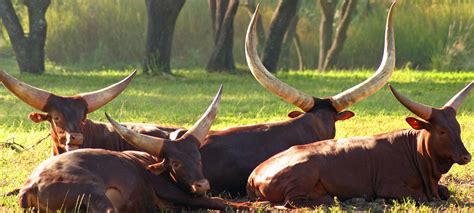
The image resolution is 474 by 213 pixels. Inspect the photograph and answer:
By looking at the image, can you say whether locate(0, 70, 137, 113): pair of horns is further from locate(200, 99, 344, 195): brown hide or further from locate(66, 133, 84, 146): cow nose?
locate(200, 99, 344, 195): brown hide

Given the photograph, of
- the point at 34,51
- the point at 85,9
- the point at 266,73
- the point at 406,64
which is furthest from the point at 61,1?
the point at 266,73

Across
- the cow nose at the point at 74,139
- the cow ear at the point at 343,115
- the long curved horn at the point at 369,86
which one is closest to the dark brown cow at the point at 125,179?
the cow nose at the point at 74,139

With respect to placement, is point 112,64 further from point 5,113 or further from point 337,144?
point 337,144

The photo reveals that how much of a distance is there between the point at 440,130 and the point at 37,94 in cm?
312

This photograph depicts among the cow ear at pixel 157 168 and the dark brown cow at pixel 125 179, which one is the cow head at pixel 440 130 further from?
the cow ear at pixel 157 168

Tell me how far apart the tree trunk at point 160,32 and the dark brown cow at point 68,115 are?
11.1m

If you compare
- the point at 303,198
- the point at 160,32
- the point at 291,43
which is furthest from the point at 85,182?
the point at 291,43

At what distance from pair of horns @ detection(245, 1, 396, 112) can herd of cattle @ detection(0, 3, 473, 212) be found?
0.01m

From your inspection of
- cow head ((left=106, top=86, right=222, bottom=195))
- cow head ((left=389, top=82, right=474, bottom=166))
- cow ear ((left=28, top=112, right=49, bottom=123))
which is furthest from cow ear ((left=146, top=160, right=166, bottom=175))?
cow head ((left=389, top=82, right=474, bottom=166))

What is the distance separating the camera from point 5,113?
1488 centimetres

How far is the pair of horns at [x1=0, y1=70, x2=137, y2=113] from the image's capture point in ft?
28.7

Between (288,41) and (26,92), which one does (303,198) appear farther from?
(288,41)

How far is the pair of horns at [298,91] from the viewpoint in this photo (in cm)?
966

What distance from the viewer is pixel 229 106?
1568 cm
